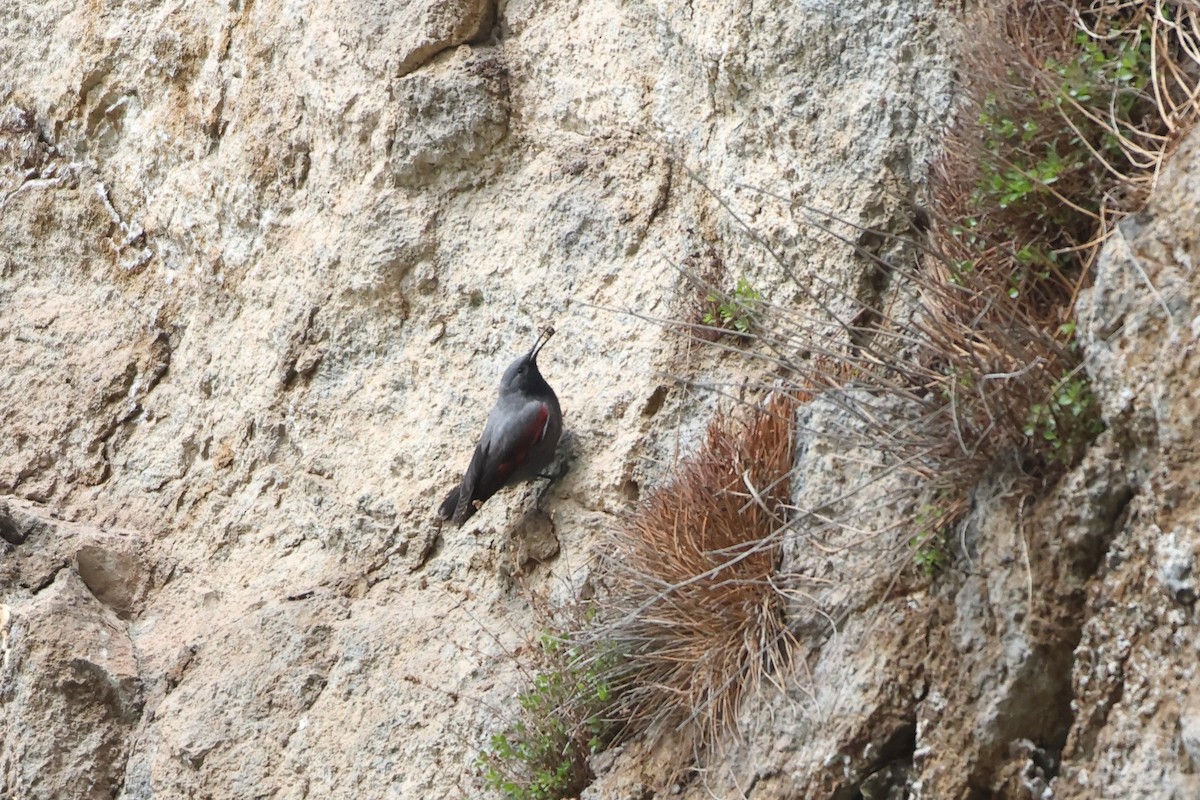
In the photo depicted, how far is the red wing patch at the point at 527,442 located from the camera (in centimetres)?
461

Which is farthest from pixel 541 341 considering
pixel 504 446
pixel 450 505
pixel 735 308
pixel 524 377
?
pixel 735 308

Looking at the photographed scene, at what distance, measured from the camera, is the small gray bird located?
182 inches

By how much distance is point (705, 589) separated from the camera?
12.4ft

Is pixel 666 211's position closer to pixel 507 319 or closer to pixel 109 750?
pixel 507 319

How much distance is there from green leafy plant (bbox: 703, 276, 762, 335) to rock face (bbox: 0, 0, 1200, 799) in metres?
0.12

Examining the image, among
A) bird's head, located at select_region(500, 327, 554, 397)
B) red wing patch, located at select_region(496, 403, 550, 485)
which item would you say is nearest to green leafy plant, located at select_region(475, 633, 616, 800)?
red wing patch, located at select_region(496, 403, 550, 485)

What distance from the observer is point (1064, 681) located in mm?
3033

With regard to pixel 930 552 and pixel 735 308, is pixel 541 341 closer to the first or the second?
pixel 735 308

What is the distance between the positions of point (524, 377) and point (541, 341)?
24 cm

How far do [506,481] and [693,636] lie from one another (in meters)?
1.12

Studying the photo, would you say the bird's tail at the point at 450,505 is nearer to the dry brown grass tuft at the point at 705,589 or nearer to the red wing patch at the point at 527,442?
the red wing patch at the point at 527,442

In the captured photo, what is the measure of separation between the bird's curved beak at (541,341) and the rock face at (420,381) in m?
0.08

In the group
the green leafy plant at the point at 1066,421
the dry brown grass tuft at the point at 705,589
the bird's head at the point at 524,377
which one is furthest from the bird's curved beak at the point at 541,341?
the green leafy plant at the point at 1066,421

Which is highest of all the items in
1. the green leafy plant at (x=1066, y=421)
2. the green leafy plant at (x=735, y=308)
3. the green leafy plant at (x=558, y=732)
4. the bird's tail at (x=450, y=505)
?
the green leafy plant at (x=1066, y=421)
